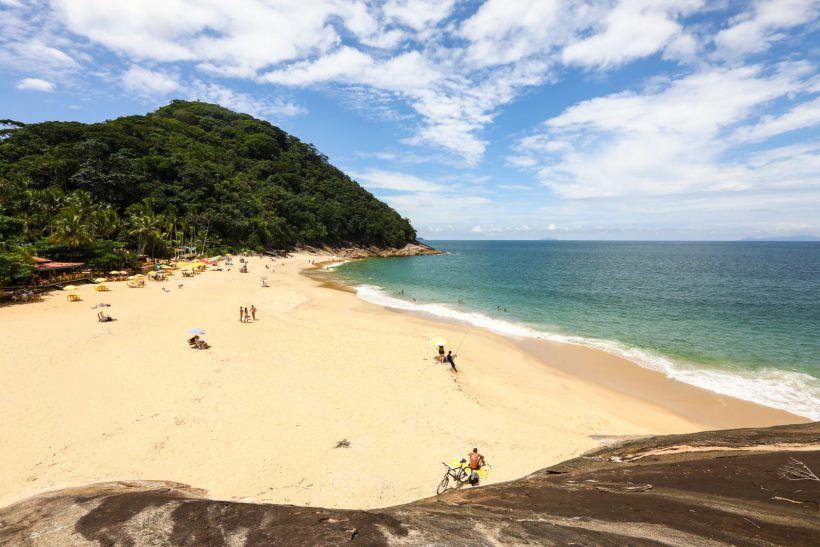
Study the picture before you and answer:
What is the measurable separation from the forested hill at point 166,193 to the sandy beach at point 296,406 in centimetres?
1742

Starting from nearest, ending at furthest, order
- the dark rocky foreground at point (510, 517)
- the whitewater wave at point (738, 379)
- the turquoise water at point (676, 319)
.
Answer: the dark rocky foreground at point (510, 517) < the whitewater wave at point (738, 379) < the turquoise water at point (676, 319)

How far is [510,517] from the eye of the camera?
15.6 ft

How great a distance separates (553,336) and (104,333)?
28937 millimetres

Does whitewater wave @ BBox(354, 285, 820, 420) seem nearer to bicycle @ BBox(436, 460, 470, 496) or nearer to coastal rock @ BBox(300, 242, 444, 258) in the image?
bicycle @ BBox(436, 460, 470, 496)

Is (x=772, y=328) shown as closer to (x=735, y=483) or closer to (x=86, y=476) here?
(x=735, y=483)

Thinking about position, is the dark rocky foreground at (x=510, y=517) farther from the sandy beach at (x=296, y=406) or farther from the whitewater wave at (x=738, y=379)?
the whitewater wave at (x=738, y=379)

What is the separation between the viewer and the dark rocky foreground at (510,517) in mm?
3830

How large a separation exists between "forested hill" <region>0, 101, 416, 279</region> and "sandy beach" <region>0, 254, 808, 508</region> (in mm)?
17417

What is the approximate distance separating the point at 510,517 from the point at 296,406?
35.3 feet

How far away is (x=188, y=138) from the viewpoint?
96.5 metres

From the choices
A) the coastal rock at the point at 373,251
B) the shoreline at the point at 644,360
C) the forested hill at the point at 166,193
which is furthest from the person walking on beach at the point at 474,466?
the coastal rock at the point at 373,251

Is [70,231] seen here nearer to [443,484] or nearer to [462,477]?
[443,484]

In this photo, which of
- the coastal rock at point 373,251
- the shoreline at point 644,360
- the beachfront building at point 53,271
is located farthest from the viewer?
the coastal rock at point 373,251

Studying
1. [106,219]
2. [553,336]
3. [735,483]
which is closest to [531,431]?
[735,483]
